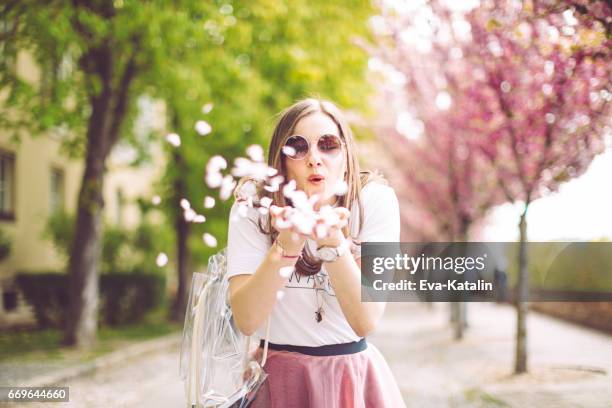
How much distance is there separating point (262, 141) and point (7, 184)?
6.89 m

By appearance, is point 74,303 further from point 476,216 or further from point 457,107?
point 476,216

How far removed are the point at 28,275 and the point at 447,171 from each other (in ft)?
35.3

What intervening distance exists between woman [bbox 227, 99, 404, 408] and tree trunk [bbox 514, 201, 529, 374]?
26.4 feet

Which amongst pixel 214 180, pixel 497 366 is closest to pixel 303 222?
pixel 214 180

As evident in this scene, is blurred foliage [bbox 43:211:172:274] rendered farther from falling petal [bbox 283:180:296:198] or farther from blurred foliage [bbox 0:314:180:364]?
falling petal [bbox 283:180:296:198]

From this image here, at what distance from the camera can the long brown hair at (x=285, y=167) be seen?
7.49ft

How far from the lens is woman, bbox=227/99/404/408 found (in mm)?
2213

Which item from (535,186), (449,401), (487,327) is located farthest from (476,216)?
(449,401)

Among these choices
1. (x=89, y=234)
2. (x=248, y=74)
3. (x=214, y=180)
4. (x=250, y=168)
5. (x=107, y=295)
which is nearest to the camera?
(x=250, y=168)

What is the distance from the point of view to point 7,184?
17531mm

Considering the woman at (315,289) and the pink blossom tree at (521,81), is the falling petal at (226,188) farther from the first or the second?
the pink blossom tree at (521,81)

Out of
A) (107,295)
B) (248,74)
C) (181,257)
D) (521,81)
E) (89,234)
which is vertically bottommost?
(107,295)

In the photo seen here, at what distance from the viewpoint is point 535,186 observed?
410 inches

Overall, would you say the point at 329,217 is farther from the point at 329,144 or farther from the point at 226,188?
the point at 329,144
